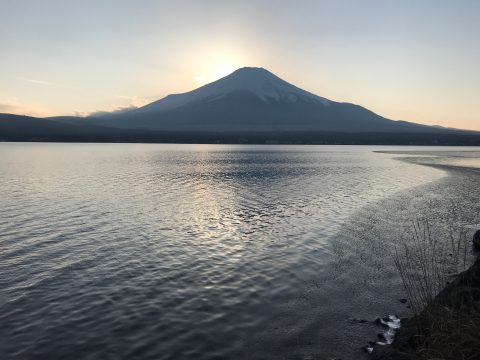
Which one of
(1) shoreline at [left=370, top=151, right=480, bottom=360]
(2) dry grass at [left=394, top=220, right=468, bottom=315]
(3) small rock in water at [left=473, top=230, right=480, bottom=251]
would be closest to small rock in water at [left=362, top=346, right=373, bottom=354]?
(1) shoreline at [left=370, top=151, right=480, bottom=360]

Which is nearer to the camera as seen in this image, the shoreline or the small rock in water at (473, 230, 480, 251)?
the shoreline

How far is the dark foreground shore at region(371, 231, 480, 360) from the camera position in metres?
9.32

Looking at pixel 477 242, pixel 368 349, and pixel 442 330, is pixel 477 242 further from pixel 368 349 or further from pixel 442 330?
pixel 442 330

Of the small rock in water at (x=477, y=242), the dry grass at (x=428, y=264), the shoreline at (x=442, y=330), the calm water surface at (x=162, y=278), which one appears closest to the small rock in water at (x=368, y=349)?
the shoreline at (x=442, y=330)

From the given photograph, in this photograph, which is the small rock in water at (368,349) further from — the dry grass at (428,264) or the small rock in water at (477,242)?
the small rock in water at (477,242)

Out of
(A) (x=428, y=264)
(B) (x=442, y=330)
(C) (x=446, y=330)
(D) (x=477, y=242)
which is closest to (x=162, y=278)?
(B) (x=442, y=330)

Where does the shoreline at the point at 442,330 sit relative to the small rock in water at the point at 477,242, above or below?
above

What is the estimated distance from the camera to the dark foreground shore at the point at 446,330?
9320mm

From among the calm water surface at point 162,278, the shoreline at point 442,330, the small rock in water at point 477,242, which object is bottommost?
the calm water surface at point 162,278

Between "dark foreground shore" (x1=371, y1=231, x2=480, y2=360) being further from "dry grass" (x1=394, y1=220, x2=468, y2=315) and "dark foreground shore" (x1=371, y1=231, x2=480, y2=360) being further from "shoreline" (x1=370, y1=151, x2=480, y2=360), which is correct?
"dry grass" (x1=394, y1=220, x2=468, y2=315)

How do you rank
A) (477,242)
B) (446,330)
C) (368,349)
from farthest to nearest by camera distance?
(477,242)
(368,349)
(446,330)

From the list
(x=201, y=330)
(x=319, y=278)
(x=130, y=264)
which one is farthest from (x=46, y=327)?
(x=319, y=278)

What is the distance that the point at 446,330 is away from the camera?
9836mm

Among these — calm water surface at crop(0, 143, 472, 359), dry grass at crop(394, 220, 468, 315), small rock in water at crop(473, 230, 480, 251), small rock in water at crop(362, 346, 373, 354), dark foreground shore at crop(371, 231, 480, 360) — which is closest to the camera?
dark foreground shore at crop(371, 231, 480, 360)
